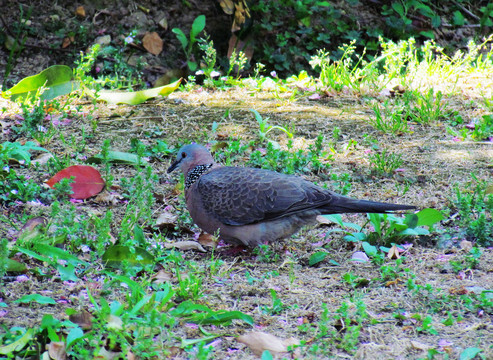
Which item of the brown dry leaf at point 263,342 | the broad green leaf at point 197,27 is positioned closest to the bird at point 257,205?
the brown dry leaf at point 263,342

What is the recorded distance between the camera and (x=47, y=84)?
576cm

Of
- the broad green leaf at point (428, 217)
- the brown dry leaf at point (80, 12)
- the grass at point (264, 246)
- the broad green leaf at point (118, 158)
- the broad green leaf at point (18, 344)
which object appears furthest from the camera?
the brown dry leaf at point (80, 12)

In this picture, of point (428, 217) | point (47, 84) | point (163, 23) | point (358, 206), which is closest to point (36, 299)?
point (358, 206)

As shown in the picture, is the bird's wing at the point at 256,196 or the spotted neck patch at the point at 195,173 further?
the spotted neck patch at the point at 195,173

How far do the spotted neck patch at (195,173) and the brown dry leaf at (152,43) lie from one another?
3499 millimetres

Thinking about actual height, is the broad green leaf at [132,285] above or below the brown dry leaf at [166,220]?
above

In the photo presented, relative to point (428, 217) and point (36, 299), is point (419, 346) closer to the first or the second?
point (428, 217)

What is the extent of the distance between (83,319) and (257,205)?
1.46 m

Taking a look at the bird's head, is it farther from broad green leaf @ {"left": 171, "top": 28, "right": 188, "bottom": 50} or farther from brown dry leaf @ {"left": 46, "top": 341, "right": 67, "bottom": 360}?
broad green leaf @ {"left": 171, "top": 28, "right": 188, "bottom": 50}

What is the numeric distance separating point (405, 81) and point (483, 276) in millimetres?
3296

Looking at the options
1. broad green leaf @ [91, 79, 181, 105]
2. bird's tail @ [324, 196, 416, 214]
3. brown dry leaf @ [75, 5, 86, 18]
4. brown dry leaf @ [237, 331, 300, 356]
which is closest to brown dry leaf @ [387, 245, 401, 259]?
bird's tail @ [324, 196, 416, 214]

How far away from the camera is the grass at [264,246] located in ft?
9.30

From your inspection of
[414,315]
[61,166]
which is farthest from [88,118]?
[414,315]

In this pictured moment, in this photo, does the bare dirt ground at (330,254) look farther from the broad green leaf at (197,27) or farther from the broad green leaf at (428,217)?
the broad green leaf at (197,27)
